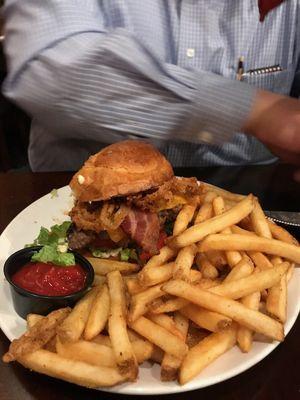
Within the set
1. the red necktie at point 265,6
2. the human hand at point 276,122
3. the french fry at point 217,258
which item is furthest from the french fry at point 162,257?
the red necktie at point 265,6

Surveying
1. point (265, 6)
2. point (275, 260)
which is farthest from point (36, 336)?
point (265, 6)

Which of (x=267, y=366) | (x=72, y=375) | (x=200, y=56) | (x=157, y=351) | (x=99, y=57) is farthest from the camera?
(x=200, y=56)

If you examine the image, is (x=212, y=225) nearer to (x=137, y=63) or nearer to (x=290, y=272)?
(x=290, y=272)

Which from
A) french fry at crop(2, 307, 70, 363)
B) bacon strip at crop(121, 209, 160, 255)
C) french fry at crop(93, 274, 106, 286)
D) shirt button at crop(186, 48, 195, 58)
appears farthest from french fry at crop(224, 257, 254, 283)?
shirt button at crop(186, 48, 195, 58)

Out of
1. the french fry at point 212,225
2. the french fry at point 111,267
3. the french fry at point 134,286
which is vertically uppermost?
the french fry at point 212,225

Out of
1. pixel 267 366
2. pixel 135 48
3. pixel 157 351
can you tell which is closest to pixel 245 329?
pixel 267 366

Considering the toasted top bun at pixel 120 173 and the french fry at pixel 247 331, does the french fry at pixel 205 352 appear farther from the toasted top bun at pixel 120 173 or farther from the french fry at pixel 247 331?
the toasted top bun at pixel 120 173

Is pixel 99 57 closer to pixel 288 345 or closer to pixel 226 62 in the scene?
pixel 226 62
